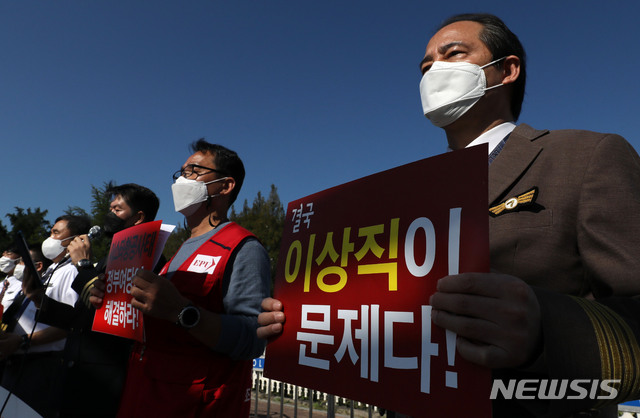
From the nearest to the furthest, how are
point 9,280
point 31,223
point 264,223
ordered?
point 9,280, point 31,223, point 264,223

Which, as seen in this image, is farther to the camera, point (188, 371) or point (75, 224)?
point (75, 224)

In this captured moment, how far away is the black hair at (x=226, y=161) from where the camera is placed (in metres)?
3.13

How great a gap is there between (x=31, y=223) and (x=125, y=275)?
25998 mm

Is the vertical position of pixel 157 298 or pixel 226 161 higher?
pixel 226 161

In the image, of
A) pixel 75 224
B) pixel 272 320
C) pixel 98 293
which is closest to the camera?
pixel 272 320

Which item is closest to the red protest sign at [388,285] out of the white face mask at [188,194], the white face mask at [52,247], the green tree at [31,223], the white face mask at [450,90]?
the white face mask at [450,90]

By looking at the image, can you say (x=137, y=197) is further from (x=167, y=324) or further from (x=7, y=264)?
(x=7, y=264)

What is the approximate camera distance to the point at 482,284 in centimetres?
85

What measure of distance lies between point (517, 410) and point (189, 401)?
1.70 meters

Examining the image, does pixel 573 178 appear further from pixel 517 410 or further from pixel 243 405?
pixel 243 405

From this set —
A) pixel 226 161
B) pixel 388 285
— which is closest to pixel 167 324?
pixel 226 161

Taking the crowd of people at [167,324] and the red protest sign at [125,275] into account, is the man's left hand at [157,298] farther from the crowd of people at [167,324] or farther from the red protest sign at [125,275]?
the red protest sign at [125,275]

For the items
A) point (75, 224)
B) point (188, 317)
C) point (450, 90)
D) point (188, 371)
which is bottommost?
point (188, 371)

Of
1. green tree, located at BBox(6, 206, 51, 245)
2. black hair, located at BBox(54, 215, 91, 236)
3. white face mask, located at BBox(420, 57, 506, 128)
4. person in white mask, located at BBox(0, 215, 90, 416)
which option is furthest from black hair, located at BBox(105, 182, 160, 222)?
green tree, located at BBox(6, 206, 51, 245)
